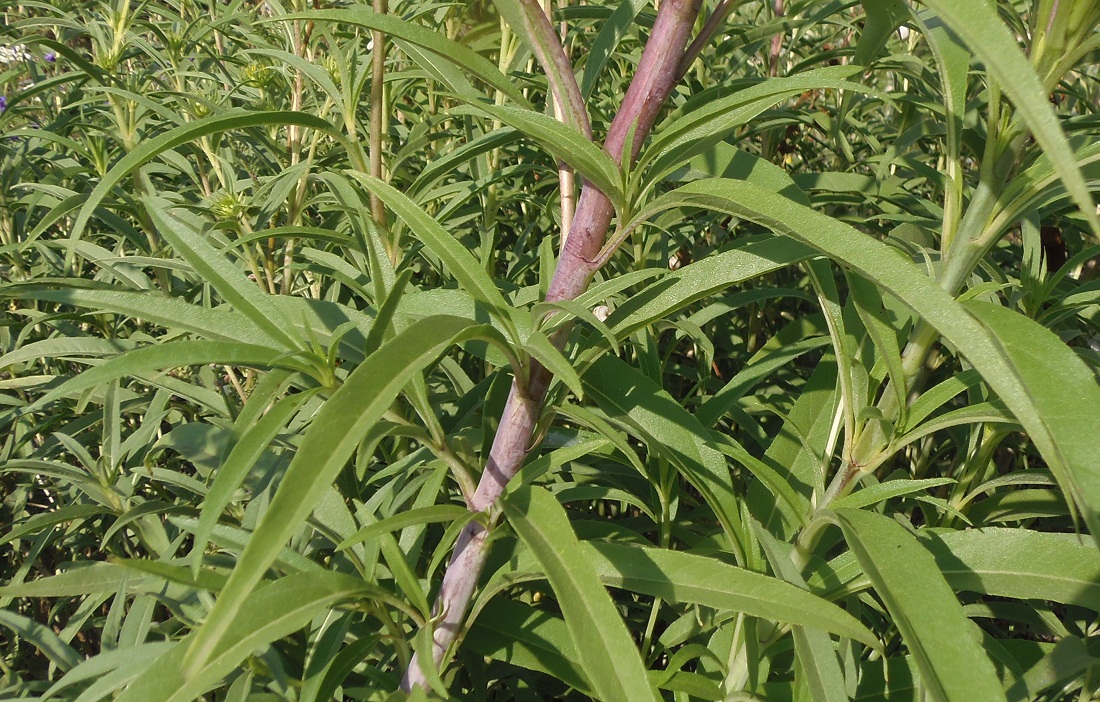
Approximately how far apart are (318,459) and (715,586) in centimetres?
34

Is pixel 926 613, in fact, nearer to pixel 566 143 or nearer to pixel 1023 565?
pixel 1023 565

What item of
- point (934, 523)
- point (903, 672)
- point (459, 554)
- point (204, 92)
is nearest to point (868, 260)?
point (459, 554)

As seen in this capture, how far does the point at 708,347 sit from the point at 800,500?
0.19 m

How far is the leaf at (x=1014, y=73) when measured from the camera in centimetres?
34

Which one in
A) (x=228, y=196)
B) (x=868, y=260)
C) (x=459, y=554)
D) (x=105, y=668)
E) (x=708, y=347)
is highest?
(x=228, y=196)

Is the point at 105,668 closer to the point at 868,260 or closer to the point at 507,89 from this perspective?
the point at 507,89

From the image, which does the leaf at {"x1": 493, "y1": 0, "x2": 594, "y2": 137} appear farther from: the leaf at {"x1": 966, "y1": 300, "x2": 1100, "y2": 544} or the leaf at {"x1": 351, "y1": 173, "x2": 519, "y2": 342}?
the leaf at {"x1": 966, "y1": 300, "x2": 1100, "y2": 544}

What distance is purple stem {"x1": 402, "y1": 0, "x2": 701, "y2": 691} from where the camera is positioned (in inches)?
24.0

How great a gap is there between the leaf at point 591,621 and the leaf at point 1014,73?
1.15ft

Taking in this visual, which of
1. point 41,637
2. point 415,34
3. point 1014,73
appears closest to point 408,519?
point 415,34

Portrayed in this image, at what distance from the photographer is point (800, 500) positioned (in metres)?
0.79

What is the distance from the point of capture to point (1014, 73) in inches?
14.3

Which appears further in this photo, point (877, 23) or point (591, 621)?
point (877, 23)

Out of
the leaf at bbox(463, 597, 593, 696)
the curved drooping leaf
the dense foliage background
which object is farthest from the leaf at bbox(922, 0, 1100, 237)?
the leaf at bbox(463, 597, 593, 696)
